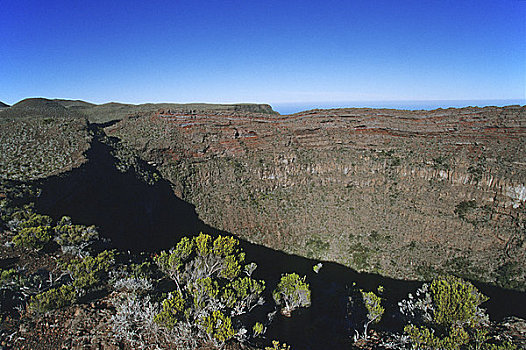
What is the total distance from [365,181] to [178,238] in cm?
2437

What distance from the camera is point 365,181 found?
3497 cm

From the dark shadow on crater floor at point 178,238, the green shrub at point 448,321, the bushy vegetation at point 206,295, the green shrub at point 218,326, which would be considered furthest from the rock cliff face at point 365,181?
the green shrub at point 218,326

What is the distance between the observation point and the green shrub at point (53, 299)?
11.3 metres

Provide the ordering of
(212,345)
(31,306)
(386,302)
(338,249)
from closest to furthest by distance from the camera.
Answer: (31,306) → (212,345) → (386,302) → (338,249)

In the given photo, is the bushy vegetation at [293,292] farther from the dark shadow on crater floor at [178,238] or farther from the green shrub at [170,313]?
the green shrub at [170,313]

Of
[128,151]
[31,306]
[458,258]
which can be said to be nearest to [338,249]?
[458,258]

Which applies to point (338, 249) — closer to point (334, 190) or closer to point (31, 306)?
point (334, 190)

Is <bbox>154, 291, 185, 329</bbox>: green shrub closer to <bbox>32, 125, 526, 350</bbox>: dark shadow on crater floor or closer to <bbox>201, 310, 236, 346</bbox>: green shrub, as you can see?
<bbox>201, 310, 236, 346</bbox>: green shrub

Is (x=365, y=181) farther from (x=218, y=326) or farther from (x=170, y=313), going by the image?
(x=170, y=313)

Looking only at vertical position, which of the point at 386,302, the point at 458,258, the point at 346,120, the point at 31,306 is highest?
the point at 346,120

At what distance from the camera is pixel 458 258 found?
27.7 meters

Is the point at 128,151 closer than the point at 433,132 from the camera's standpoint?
No

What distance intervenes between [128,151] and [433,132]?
135 feet

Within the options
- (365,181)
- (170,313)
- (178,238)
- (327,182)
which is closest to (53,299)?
(170,313)
